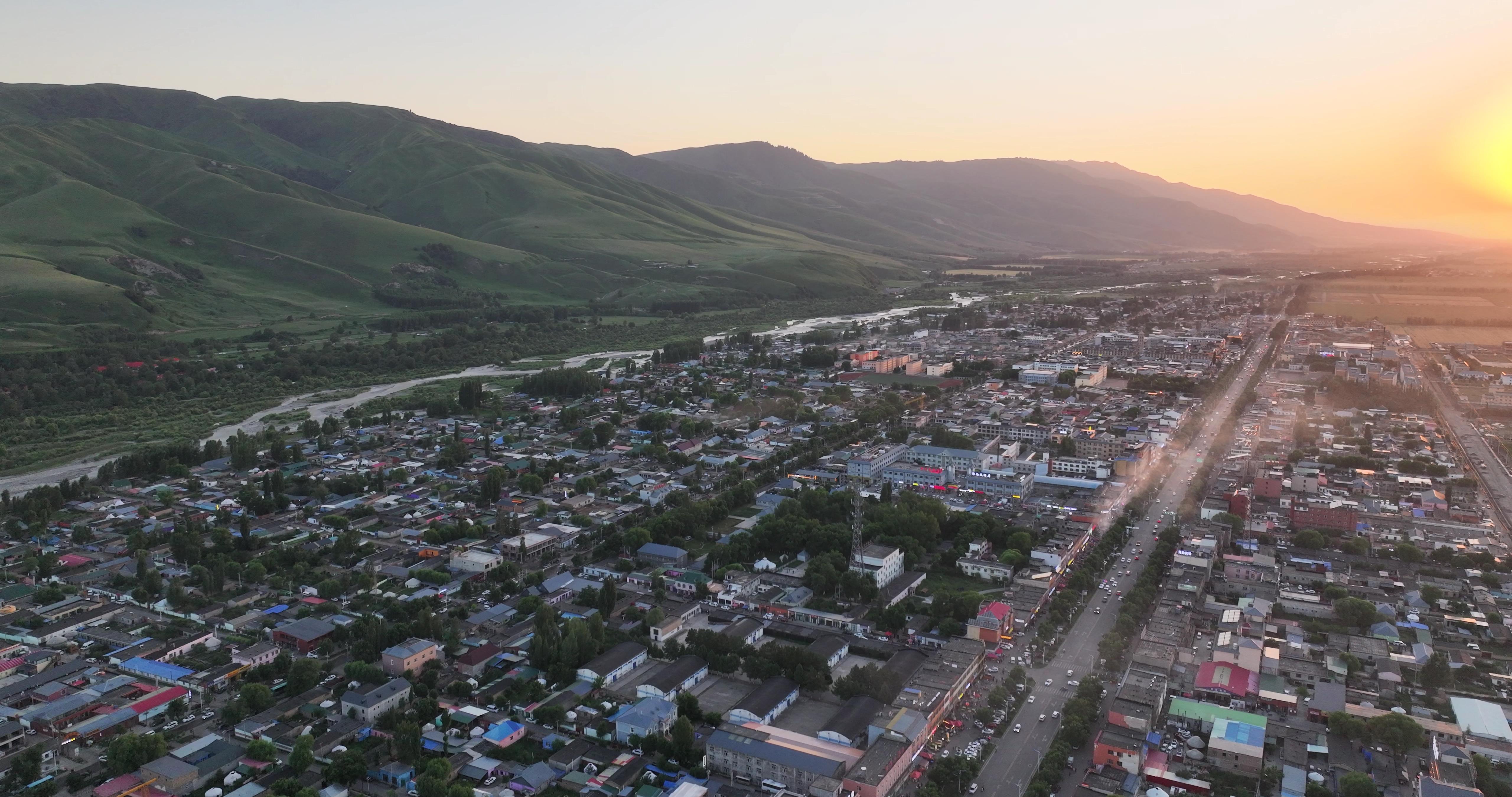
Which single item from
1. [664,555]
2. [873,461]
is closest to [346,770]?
[664,555]

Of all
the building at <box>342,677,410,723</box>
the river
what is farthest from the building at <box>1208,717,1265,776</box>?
the river

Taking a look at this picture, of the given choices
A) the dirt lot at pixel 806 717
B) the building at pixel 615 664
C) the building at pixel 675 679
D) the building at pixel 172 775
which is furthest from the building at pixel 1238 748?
the building at pixel 172 775

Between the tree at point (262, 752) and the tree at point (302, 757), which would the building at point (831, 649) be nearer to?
the tree at point (302, 757)

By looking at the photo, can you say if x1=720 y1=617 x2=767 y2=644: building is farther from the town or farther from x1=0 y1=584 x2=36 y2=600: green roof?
x1=0 y1=584 x2=36 y2=600: green roof

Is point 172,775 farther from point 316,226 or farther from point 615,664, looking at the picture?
point 316,226

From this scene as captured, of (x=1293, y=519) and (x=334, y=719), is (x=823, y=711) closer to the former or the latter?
(x=334, y=719)

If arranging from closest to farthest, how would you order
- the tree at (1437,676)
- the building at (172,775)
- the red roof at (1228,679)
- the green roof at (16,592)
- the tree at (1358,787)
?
the tree at (1358,787)
the building at (172,775)
the red roof at (1228,679)
the tree at (1437,676)
the green roof at (16,592)
